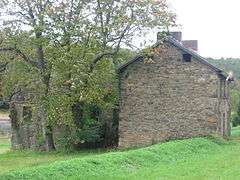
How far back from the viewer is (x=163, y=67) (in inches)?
1538

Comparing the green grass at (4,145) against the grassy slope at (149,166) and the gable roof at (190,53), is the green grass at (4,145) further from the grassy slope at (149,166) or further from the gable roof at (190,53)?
the grassy slope at (149,166)

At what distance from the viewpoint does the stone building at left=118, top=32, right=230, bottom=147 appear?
38.2 metres

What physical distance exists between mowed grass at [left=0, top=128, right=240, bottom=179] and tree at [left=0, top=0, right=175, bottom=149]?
29.0 feet

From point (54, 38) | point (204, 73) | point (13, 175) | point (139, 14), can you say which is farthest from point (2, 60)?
point (13, 175)

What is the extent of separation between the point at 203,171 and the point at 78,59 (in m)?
16.0

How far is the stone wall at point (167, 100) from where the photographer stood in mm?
38250

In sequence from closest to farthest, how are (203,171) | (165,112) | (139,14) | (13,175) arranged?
(13,175)
(203,171)
(139,14)
(165,112)

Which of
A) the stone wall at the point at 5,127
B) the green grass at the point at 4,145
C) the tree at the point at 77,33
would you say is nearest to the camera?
the tree at the point at 77,33

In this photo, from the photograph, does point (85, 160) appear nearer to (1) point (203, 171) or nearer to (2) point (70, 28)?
(1) point (203, 171)

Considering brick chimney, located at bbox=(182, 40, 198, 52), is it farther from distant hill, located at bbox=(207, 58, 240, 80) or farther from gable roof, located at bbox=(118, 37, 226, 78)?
distant hill, located at bbox=(207, 58, 240, 80)

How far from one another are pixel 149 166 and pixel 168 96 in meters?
14.3

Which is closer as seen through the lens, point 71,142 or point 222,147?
point 222,147

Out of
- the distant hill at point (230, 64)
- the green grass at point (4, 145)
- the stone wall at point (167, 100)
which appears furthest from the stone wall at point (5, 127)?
the stone wall at point (167, 100)

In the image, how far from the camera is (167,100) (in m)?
39.2
